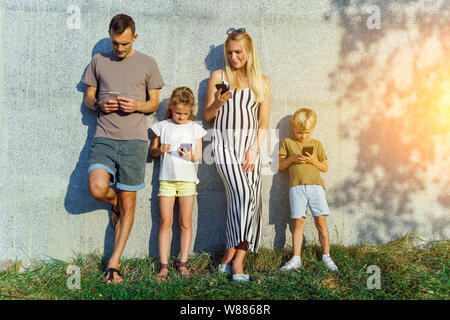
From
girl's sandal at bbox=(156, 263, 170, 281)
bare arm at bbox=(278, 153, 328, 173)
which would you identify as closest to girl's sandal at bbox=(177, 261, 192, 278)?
girl's sandal at bbox=(156, 263, 170, 281)

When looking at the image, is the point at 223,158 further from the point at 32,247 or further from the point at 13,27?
the point at 13,27

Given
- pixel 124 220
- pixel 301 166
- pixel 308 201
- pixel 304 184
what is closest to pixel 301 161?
pixel 301 166

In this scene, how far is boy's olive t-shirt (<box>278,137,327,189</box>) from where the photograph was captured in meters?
4.05

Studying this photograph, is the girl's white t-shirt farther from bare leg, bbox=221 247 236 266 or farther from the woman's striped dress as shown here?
bare leg, bbox=221 247 236 266

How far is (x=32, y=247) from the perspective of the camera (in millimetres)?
4082

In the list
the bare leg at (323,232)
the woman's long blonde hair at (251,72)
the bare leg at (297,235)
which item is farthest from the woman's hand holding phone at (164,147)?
the bare leg at (323,232)

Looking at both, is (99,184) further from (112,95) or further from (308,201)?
(308,201)

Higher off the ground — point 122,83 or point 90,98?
point 122,83

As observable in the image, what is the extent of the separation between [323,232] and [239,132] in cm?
136

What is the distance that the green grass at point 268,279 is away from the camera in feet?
11.0

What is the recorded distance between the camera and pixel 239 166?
3883 mm

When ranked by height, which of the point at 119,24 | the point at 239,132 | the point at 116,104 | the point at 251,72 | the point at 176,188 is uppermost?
the point at 119,24

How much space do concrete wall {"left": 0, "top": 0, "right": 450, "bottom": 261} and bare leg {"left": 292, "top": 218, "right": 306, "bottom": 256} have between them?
11.0 inches

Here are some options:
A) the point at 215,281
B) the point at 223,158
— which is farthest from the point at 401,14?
the point at 215,281
